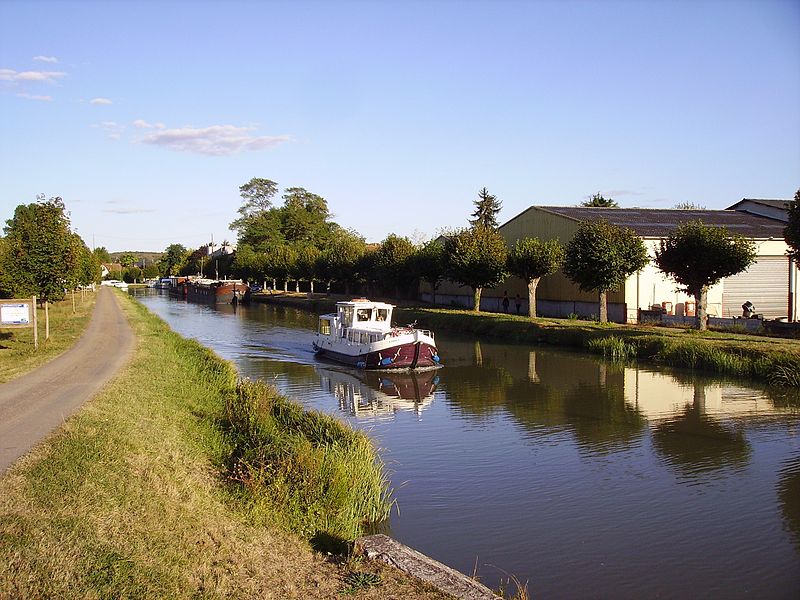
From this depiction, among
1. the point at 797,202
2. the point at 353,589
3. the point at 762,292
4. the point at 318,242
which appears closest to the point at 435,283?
the point at 762,292

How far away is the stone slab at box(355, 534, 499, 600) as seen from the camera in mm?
7711

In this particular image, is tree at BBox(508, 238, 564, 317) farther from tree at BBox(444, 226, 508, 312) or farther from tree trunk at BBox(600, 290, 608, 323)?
tree trunk at BBox(600, 290, 608, 323)

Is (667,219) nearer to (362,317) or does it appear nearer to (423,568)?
(362,317)

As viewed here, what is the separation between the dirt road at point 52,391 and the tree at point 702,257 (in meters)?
23.2

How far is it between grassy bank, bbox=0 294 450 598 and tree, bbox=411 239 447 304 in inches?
1541

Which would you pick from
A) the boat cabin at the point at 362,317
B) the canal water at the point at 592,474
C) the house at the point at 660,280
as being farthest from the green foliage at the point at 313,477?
the house at the point at 660,280

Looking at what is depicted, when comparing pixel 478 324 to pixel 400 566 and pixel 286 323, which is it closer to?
pixel 286 323

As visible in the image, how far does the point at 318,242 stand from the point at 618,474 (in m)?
100

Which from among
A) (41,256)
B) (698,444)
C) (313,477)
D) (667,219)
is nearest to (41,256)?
(41,256)

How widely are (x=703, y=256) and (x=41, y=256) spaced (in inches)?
1055

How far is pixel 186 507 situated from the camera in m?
9.37

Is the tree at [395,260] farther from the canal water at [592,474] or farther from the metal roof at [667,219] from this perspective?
the canal water at [592,474]

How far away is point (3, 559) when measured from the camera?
6.96 m

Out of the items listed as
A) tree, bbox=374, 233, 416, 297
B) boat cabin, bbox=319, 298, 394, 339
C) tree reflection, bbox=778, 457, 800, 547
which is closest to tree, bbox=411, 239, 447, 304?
tree, bbox=374, 233, 416, 297
